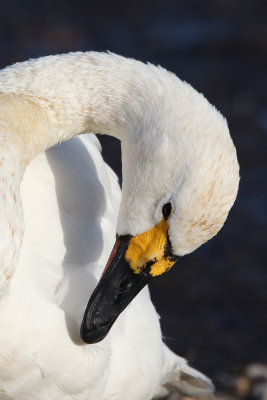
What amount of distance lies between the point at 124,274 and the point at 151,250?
0.18 m

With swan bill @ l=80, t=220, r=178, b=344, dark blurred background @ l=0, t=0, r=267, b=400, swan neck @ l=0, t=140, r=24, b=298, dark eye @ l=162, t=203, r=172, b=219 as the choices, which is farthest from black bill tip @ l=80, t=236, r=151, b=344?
dark blurred background @ l=0, t=0, r=267, b=400

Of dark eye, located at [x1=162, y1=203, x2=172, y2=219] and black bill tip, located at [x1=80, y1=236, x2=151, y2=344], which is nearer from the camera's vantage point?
dark eye, located at [x1=162, y1=203, x2=172, y2=219]

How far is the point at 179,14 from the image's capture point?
768cm

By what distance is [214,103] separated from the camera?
21.9 feet

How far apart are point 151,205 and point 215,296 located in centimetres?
237

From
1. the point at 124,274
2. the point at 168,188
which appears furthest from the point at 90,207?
the point at 168,188

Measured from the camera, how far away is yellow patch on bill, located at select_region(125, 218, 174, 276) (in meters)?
2.94

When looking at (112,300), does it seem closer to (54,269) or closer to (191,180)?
(54,269)

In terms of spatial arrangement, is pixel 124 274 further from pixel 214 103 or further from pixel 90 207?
pixel 214 103

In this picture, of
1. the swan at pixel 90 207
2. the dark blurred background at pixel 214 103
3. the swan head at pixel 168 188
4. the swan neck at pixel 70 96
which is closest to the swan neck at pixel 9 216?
the swan at pixel 90 207

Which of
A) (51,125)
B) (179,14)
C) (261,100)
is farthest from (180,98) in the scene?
(179,14)

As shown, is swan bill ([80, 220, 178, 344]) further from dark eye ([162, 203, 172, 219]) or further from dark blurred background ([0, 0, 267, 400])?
dark blurred background ([0, 0, 267, 400])

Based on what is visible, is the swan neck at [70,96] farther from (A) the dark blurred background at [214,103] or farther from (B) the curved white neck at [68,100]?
(A) the dark blurred background at [214,103]

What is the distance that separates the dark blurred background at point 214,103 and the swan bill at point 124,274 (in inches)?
62.7
